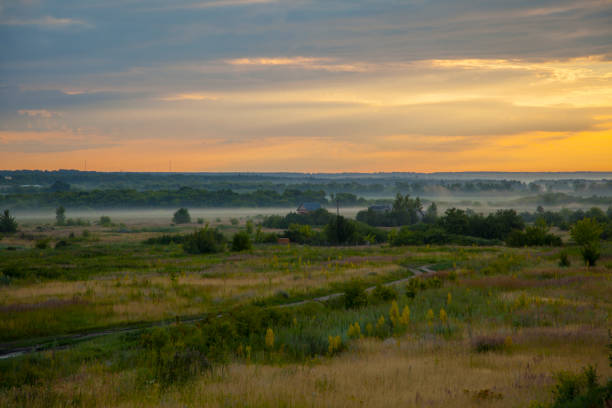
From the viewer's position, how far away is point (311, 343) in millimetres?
12695

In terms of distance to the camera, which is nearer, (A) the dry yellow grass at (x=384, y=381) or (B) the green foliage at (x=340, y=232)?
(A) the dry yellow grass at (x=384, y=381)

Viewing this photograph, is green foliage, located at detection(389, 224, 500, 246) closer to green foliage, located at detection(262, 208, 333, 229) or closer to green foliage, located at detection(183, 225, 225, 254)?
green foliage, located at detection(183, 225, 225, 254)

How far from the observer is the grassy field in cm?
846

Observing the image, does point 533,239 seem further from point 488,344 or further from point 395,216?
point 395,216

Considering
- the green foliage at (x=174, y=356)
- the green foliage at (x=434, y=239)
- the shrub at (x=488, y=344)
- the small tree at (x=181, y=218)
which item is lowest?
the small tree at (x=181, y=218)

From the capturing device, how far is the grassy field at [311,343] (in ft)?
27.8

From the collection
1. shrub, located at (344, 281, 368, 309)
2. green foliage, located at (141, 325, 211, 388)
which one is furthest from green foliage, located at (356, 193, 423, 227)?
green foliage, located at (141, 325, 211, 388)

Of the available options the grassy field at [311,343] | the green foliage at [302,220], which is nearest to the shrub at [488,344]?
the grassy field at [311,343]

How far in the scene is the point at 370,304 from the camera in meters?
19.9

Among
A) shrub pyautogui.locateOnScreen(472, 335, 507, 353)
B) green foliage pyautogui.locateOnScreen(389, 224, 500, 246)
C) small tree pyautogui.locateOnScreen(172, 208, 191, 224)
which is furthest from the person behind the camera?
small tree pyautogui.locateOnScreen(172, 208, 191, 224)

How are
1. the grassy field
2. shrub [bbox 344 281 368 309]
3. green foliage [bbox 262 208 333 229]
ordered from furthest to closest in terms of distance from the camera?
green foliage [bbox 262 208 333 229] → shrub [bbox 344 281 368 309] → the grassy field

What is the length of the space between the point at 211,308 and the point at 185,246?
36.2m

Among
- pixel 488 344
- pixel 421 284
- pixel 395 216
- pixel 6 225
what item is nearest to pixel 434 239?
pixel 395 216

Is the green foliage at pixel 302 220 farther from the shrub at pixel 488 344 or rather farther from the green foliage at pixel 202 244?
the shrub at pixel 488 344
